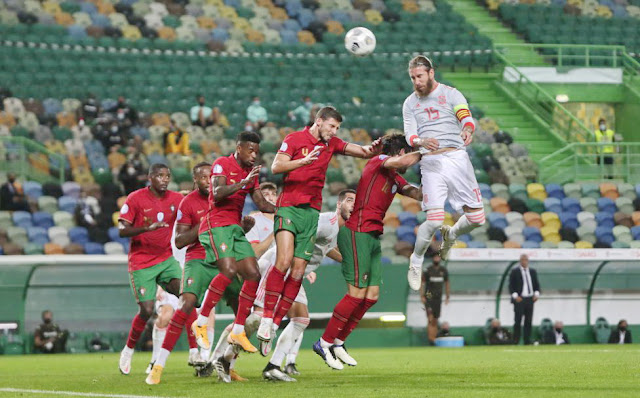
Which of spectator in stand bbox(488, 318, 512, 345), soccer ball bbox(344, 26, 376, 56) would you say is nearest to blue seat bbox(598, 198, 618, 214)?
spectator in stand bbox(488, 318, 512, 345)

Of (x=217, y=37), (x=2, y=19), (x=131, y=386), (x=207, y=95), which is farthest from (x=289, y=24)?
(x=131, y=386)

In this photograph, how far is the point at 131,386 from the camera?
419 inches

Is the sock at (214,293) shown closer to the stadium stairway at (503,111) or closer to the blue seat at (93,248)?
the blue seat at (93,248)

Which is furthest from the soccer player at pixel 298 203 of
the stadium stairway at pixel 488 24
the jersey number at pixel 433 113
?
the stadium stairway at pixel 488 24

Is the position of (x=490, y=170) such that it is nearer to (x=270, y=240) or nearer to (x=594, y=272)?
(x=594, y=272)

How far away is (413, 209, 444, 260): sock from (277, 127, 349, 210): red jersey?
1.40 metres

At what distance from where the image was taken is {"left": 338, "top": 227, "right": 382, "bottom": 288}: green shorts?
1153 centimetres

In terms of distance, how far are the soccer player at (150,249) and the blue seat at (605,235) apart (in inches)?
565

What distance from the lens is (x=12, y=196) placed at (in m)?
22.6

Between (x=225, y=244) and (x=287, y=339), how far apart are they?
125cm

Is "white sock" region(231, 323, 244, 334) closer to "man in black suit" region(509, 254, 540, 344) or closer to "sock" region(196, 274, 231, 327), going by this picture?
"sock" region(196, 274, 231, 327)

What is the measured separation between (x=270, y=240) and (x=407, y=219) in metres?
11.8

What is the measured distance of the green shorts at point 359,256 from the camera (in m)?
11.5

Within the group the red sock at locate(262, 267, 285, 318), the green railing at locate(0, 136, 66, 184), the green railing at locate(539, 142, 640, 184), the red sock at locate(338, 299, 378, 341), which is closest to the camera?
the red sock at locate(262, 267, 285, 318)
